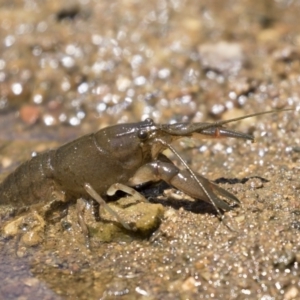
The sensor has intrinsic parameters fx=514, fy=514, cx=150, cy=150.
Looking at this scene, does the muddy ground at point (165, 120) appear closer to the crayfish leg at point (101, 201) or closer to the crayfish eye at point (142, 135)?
the crayfish leg at point (101, 201)

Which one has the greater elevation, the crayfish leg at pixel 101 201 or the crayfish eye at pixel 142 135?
the crayfish eye at pixel 142 135

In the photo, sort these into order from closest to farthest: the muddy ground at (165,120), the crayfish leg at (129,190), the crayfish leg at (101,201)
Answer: the muddy ground at (165,120)
the crayfish leg at (101,201)
the crayfish leg at (129,190)

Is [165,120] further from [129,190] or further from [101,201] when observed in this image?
[101,201]

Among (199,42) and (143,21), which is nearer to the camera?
(199,42)

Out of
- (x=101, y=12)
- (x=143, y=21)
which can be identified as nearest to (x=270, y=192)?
(x=143, y=21)

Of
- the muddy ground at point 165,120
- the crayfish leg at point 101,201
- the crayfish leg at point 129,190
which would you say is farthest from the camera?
the crayfish leg at point 129,190

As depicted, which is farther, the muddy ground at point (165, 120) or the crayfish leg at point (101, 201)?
the crayfish leg at point (101, 201)

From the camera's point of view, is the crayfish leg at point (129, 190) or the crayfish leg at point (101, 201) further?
the crayfish leg at point (129, 190)

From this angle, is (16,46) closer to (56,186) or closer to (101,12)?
→ (101,12)

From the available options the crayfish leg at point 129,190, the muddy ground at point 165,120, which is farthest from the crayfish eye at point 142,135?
the muddy ground at point 165,120
